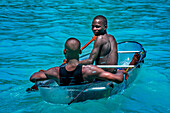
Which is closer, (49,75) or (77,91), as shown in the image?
(49,75)

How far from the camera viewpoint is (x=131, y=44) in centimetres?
777

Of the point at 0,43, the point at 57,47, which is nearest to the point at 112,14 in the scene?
the point at 57,47

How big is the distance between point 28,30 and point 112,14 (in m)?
5.07

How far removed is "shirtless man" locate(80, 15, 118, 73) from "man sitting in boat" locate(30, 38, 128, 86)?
1.96 ft

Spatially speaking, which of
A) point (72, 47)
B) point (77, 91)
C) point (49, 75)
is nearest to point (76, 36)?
point (77, 91)

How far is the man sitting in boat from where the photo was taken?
456 cm

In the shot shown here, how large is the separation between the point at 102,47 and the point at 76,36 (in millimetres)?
5692

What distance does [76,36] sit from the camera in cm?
1095

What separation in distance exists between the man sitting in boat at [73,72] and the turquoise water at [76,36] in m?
0.62

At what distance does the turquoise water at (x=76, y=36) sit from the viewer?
542cm

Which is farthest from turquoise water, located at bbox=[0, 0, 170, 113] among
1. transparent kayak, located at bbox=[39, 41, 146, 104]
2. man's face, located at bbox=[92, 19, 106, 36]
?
man's face, located at bbox=[92, 19, 106, 36]

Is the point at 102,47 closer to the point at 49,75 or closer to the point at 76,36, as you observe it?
the point at 49,75

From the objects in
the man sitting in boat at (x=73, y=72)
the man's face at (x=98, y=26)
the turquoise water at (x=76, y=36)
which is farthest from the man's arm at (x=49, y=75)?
the man's face at (x=98, y=26)

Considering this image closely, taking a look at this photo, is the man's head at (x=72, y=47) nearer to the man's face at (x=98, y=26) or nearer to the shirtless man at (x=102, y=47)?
the shirtless man at (x=102, y=47)
